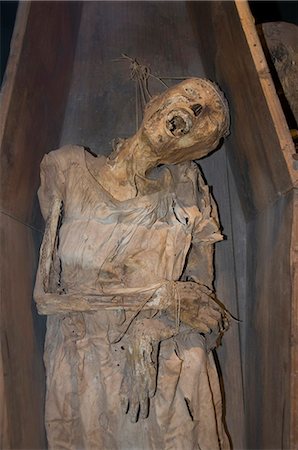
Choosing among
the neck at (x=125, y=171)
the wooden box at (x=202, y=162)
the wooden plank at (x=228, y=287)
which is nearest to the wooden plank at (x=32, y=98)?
the wooden box at (x=202, y=162)

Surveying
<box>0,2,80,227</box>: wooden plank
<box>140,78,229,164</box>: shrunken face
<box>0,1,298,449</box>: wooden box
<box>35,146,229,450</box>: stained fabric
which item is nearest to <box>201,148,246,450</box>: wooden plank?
<box>0,1,298,449</box>: wooden box

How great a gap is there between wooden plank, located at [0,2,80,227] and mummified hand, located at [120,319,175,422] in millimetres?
584

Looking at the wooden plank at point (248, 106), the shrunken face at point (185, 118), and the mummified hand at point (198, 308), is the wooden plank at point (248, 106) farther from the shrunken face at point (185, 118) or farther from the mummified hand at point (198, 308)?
the mummified hand at point (198, 308)

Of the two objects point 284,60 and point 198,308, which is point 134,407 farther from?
point 284,60

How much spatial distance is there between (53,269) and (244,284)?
82 cm

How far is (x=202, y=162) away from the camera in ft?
7.52

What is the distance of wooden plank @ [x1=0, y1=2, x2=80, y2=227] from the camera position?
1.67 metres

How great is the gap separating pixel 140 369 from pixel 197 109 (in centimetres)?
85

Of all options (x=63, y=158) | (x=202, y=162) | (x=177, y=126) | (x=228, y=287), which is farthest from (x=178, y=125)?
(x=228, y=287)

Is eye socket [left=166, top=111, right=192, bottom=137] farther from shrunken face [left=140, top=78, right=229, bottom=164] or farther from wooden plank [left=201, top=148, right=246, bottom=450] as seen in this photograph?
wooden plank [left=201, top=148, right=246, bottom=450]

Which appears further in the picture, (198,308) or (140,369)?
A: (198,308)

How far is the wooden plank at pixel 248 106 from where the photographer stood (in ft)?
5.44

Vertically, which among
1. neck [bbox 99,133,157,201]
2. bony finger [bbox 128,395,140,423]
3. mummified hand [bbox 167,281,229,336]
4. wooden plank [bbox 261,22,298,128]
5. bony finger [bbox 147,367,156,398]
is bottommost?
bony finger [bbox 128,395,140,423]

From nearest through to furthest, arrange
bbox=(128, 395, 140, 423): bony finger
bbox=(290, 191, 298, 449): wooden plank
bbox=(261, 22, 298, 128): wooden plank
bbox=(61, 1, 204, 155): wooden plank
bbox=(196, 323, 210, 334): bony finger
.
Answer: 1. bbox=(290, 191, 298, 449): wooden plank
2. bbox=(128, 395, 140, 423): bony finger
3. bbox=(196, 323, 210, 334): bony finger
4. bbox=(261, 22, 298, 128): wooden plank
5. bbox=(61, 1, 204, 155): wooden plank
